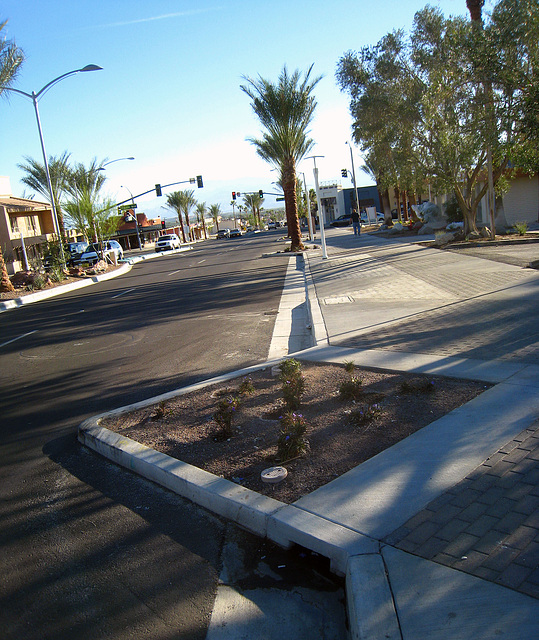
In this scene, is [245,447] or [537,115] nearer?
[245,447]

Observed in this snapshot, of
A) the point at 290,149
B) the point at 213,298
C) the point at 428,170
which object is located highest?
the point at 290,149

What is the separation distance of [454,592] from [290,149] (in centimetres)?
3144

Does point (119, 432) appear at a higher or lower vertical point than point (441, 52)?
lower

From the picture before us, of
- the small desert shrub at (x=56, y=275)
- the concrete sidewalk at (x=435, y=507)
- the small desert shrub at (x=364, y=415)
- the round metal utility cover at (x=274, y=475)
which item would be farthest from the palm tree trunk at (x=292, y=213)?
the round metal utility cover at (x=274, y=475)

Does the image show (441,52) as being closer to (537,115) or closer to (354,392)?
(537,115)

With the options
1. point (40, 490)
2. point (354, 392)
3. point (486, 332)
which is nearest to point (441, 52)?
point (486, 332)

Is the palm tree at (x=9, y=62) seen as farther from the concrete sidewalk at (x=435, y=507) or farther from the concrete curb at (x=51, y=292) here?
the concrete sidewalk at (x=435, y=507)

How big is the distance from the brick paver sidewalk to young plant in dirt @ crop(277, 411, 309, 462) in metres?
1.30

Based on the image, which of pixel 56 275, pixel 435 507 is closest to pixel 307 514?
pixel 435 507

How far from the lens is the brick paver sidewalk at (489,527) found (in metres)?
2.96

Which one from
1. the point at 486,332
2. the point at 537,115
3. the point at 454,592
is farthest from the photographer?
the point at 537,115

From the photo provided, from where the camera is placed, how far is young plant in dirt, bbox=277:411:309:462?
4.63 m

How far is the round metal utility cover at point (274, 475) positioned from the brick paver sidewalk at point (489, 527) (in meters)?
1.10

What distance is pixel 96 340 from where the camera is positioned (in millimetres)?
11734
